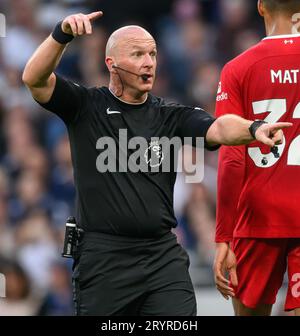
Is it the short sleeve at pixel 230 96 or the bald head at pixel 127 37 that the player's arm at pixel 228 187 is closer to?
the short sleeve at pixel 230 96

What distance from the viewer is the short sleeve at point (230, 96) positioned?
225 inches

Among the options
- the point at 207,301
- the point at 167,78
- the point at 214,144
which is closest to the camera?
the point at 214,144

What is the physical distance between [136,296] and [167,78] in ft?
19.7

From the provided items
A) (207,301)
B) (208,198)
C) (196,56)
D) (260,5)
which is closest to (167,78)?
(196,56)

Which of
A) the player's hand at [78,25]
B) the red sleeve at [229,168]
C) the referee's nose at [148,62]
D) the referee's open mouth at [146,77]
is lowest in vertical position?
the red sleeve at [229,168]

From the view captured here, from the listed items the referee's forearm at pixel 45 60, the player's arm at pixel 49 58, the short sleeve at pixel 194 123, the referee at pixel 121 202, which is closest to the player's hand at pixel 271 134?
the referee at pixel 121 202

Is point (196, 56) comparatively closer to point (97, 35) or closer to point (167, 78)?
point (167, 78)

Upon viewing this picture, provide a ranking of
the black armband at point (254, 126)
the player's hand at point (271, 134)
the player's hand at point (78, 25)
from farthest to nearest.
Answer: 1. the player's hand at point (78, 25)
2. the black armband at point (254, 126)
3. the player's hand at point (271, 134)

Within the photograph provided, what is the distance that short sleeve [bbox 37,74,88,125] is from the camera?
557 centimetres

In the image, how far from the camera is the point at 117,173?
5.61 metres

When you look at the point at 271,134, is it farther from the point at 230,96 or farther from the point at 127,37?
the point at 127,37

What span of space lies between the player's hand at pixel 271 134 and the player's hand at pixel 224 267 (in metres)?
1.02

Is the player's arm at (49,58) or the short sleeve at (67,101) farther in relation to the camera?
the short sleeve at (67,101)

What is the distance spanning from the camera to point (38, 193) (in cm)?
1033
